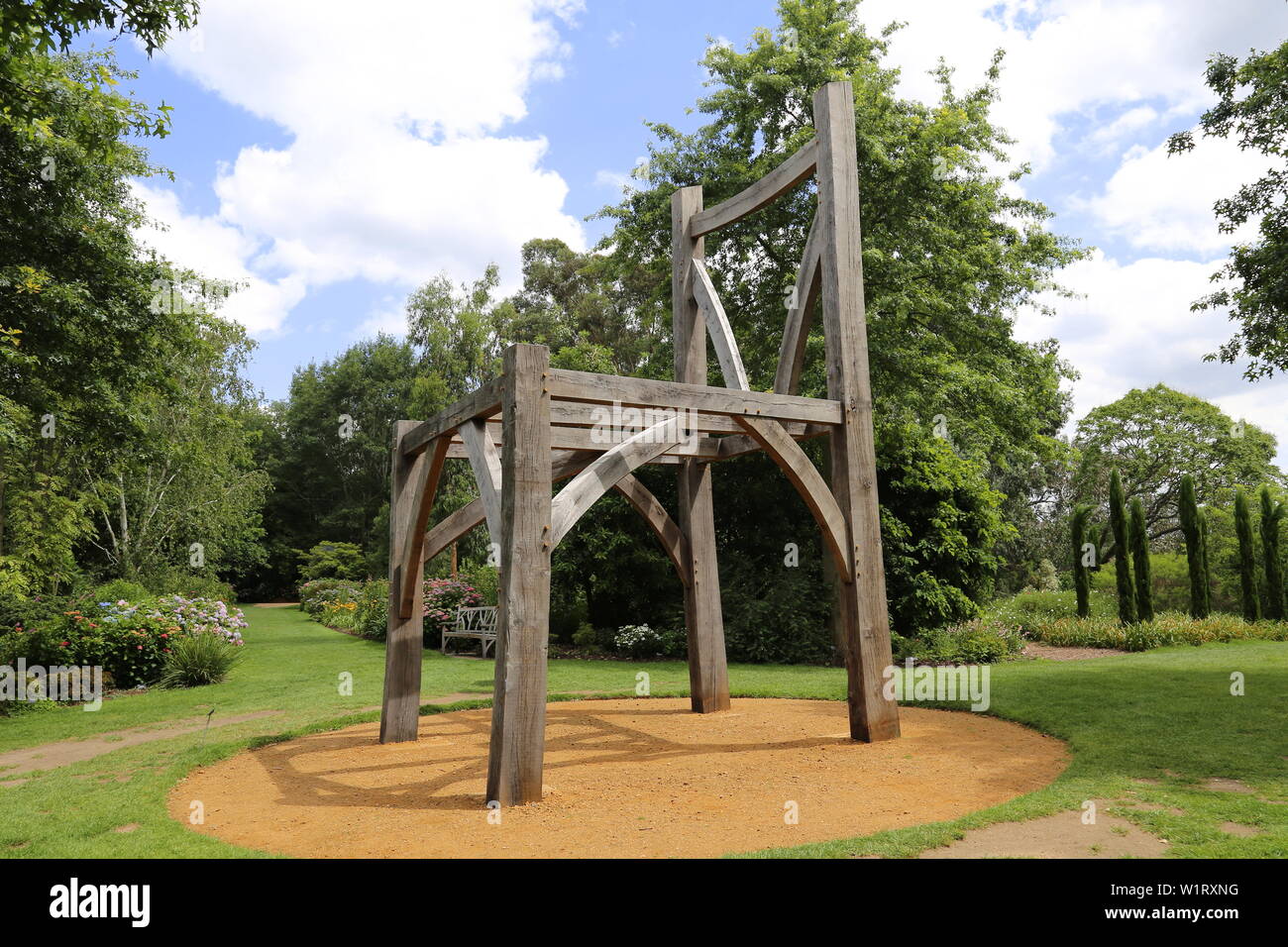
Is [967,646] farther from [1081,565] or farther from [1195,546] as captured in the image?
[1195,546]

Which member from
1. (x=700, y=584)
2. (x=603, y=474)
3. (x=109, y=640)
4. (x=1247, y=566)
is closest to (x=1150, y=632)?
(x=1247, y=566)

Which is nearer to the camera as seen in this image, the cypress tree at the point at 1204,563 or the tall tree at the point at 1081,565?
the tall tree at the point at 1081,565

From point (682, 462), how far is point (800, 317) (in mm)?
1907

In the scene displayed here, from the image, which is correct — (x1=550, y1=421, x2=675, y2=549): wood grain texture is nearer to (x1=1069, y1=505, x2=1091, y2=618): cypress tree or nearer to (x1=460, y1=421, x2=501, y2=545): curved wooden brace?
(x1=460, y1=421, x2=501, y2=545): curved wooden brace

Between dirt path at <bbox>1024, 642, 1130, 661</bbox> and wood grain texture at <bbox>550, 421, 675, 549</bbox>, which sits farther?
dirt path at <bbox>1024, 642, 1130, 661</bbox>

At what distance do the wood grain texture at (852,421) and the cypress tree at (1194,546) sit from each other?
15749 millimetres

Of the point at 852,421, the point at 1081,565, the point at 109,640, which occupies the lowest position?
the point at 109,640

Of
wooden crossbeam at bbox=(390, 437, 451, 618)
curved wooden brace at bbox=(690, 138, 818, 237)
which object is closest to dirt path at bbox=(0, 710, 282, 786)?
wooden crossbeam at bbox=(390, 437, 451, 618)

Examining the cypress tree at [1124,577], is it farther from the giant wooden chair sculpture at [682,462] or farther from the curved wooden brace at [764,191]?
the curved wooden brace at [764,191]

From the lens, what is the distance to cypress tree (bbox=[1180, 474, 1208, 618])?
19516mm

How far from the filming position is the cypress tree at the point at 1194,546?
19.5m

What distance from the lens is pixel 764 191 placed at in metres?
8.52

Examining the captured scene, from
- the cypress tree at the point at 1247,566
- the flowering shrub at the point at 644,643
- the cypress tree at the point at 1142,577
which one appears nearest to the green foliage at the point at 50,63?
the flowering shrub at the point at 644,643

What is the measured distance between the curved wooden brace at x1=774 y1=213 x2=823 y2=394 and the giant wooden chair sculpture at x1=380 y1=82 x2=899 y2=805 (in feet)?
0.07
